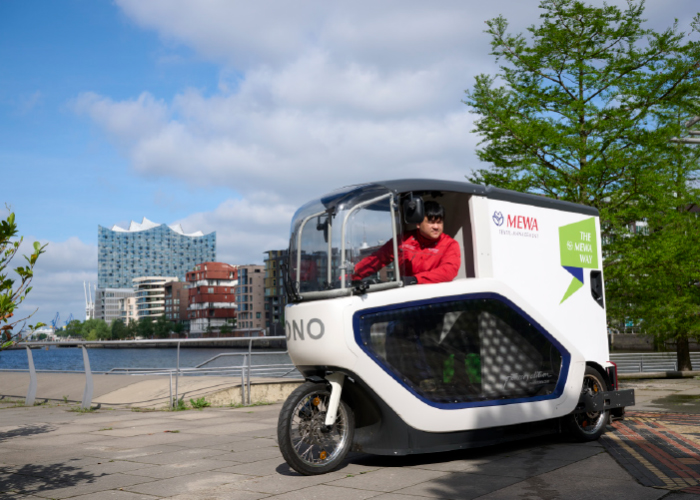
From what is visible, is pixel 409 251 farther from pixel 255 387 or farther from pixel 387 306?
pixel 255 387

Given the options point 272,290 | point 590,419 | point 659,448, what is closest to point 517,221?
point 590,419

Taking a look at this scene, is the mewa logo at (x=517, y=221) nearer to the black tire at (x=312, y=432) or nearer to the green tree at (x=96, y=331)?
the black tire at (x=312, y=432)

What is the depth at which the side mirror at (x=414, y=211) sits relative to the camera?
20.3 feet

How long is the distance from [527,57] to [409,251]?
1156 centimetres

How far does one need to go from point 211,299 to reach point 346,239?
184 m

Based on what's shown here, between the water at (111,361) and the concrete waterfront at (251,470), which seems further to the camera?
the water at (111,361)

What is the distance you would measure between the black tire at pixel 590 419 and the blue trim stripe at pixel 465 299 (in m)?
0.44

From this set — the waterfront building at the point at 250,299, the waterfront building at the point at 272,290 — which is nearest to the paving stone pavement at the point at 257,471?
the waterfront building at the point at 272,290

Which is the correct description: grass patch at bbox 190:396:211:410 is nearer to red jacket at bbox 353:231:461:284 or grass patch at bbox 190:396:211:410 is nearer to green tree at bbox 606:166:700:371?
red jacket at bbox 353:231:461:284

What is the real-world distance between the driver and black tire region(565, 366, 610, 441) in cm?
228

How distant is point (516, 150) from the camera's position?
16.2 meters

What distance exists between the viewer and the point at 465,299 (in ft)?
21.8

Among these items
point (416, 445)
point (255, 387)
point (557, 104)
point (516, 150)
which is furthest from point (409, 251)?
point (557, 104)

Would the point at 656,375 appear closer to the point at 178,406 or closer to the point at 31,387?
the point at 178,406
